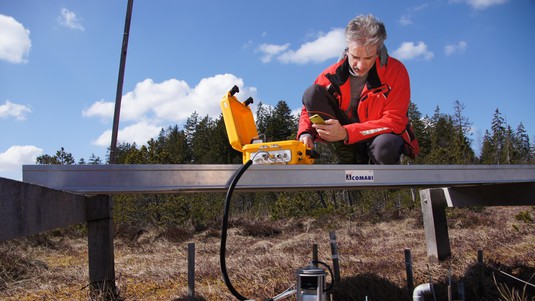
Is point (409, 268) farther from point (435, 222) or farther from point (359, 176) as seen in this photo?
point (359, 176)

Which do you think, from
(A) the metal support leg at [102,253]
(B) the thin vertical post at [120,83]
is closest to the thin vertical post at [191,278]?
(A) the metal support leg at [102,253]

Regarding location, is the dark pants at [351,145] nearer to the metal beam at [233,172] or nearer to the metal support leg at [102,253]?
the metal beam at [233,172]

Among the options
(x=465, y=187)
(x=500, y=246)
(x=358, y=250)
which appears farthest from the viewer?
(x=358, y=250)

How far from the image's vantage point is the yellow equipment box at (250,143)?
2.56 meters

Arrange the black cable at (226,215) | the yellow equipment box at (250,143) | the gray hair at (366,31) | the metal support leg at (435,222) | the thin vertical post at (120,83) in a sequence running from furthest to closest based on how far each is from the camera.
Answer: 1. the metal support leg at (435,222)
2. the thin vertical post at (120,83)
3. the gray hair at (366,31)
4. the yellow equipment box at (250,143)
5. the black cable at (226,215)

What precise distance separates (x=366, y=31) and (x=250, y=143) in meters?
1.05

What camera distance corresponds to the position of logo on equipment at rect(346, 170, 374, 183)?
7.95 feet

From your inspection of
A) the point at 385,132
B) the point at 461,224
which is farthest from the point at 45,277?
the point at 461,224

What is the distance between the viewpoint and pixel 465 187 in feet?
15.3

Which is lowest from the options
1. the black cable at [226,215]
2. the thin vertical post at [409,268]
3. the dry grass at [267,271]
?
the dry grass at [267,271]

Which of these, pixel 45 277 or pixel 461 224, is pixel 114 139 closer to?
pixel 45 277

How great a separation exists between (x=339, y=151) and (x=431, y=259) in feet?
7.31

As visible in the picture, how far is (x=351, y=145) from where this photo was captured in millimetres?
3242

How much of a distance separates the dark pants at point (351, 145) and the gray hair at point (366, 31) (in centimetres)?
42
